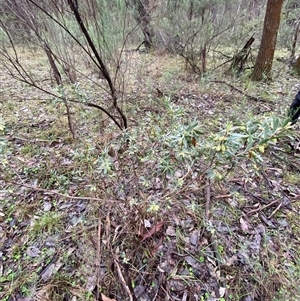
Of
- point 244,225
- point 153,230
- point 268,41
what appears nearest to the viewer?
point 153,230

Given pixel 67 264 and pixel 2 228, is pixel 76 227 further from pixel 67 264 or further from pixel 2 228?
pixel 2 228

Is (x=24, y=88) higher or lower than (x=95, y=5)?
lower

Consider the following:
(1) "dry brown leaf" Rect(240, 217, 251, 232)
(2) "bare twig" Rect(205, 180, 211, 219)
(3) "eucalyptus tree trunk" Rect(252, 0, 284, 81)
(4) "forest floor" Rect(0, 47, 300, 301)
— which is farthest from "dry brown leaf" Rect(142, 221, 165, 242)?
(3) "eucalyptus tree trunk" Rect(252, 0, 284, 81)

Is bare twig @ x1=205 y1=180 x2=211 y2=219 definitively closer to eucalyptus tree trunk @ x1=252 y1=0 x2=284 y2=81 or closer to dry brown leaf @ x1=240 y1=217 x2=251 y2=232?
dry brown leaf @ x1=240 y1=217 x2=251 y2=232

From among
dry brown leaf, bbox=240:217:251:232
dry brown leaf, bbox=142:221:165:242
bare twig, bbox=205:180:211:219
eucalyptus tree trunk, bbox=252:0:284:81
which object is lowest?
dry brown leaf, bbox=240:217:251:232

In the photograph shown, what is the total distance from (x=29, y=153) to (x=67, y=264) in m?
1.49

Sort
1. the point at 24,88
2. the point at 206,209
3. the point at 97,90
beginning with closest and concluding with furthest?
the point at 206,209
the point at 97,90
the point at 24,88

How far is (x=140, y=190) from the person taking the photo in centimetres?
160

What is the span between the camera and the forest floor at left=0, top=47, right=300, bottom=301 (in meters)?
1.31

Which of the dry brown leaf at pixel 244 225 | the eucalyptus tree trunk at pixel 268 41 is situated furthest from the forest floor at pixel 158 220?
the eucalyptus tree trunk at pixel 268 41

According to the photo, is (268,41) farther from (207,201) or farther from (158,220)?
(158,220)

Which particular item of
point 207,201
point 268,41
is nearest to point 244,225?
point 207,201

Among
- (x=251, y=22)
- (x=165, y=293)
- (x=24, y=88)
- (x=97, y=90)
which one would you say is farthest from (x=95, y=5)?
(x=251, y=22)

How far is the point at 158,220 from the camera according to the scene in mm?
1563
